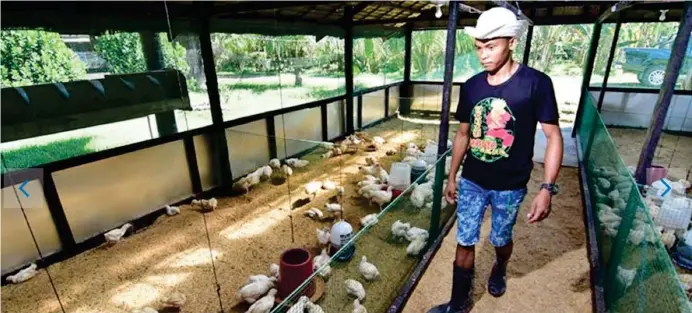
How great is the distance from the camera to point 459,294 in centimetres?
198

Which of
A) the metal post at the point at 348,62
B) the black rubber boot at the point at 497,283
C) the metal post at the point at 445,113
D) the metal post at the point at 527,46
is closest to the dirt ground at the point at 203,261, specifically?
the metal post at the point at 445,113

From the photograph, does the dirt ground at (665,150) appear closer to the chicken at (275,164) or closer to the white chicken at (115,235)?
the chicken at (275,164)

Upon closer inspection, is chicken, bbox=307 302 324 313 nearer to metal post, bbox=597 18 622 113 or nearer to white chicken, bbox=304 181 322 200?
white chicken, bbox=304 181 322 200

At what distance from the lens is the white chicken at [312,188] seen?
4656 millimetres

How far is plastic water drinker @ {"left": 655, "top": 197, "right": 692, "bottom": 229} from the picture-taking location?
9.62 feet

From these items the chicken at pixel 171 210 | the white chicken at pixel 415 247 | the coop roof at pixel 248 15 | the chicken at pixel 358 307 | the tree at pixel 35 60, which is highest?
the coop roof at pixel 248 15

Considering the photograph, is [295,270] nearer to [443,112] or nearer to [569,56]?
[443,112]

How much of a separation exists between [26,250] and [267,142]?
3088 mm

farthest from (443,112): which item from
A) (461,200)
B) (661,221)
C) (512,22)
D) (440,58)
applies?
(440,58)

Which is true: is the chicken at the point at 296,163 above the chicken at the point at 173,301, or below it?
above

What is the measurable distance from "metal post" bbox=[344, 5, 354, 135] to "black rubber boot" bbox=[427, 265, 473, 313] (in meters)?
5.72

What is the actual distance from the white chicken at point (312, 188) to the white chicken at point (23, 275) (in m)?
2.90

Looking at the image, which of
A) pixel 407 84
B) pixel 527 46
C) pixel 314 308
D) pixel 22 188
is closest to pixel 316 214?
pixel 314 308

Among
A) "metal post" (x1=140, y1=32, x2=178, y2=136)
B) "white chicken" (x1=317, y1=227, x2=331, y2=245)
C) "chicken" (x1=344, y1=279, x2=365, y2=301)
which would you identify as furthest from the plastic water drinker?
"metal post" (x1=140, y1=32, x2=178, y2=136)
